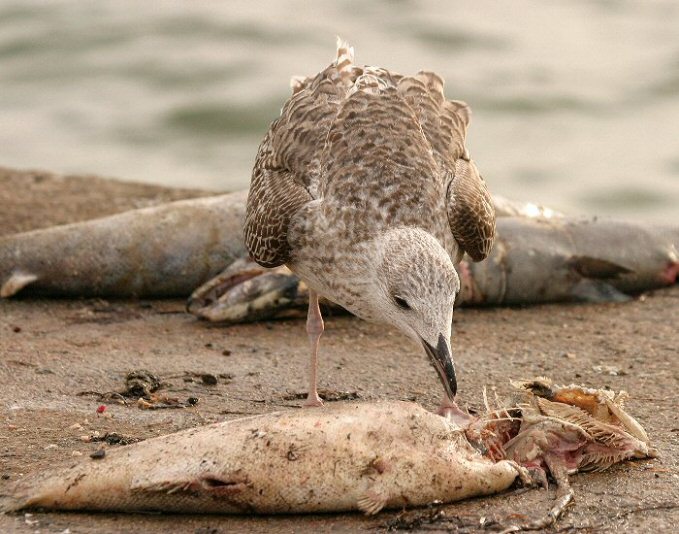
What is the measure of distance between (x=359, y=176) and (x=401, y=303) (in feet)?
2.71

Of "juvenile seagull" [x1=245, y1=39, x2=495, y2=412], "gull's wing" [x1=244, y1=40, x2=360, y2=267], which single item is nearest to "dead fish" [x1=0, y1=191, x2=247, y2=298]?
"gull's wing" [x1=244, y1=40, x2=360, y2=267]

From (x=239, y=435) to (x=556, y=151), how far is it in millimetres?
12638

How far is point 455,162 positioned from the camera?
24.0ft

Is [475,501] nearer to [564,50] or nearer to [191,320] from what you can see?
[191,320]

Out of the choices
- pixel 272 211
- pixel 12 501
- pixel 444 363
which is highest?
pixel 272 211

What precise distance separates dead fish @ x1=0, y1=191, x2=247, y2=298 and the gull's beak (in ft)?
10.8

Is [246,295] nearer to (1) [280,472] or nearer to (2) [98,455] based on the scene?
(2) [98,455]

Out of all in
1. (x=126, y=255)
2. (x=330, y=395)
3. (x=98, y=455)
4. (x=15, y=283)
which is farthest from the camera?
(x=126, y=255)

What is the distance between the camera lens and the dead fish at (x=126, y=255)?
886 cm

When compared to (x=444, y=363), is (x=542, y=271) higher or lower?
lower

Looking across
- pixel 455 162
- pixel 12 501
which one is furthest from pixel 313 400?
pixel 12 501

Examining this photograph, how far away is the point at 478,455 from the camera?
5574 millimetres

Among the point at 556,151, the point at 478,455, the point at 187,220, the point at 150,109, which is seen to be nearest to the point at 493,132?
the point at 556,151

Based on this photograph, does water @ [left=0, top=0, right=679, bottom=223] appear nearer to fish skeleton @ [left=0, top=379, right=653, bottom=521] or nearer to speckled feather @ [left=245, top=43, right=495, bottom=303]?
speckled feather @ [left=245, top=43, right=495, bottom=303]
